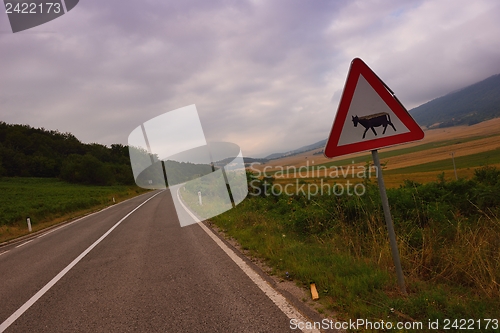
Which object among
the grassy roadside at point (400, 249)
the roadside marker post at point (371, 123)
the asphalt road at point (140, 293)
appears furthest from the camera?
the asphalt road at point (140, 293)

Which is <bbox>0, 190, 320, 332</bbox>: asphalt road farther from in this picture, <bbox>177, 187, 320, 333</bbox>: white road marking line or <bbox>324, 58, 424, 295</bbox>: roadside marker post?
<bbox>324, 58, 424, 295</bbox>: roadside marker post

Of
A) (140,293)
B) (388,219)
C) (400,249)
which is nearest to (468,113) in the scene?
(400,249)

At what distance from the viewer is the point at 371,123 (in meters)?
3.34

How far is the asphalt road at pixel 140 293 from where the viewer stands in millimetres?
3416

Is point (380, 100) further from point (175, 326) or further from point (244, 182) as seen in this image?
point (244, 182)

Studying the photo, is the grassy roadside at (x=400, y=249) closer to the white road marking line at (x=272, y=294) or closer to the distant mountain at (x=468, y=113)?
the white road marking line at (x=272, y=294)

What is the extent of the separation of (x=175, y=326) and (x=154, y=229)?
25.3ft

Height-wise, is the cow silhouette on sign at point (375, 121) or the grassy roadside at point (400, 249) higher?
the cow silhouette on sign at point (375, 121)

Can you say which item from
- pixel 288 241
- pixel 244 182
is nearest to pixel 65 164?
pixel 244 182

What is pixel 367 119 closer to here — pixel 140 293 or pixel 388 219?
pixel 388 219

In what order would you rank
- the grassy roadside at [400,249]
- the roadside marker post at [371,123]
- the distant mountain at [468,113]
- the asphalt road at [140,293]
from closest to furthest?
the grassy roadside at [400,249]
the roadside marker post at [371,123]
the asphalt road at [140,293]
the distant mountain at [468,113]

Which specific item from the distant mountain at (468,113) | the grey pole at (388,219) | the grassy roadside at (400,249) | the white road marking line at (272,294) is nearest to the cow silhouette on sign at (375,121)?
the grey pole at (388,219)

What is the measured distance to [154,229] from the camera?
10.6 metres

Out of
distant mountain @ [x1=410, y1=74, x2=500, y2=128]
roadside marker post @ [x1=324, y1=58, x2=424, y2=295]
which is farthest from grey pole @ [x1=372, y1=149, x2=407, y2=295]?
distant mountain @ [x1=410, y1=74, x2=500, y2=128]
